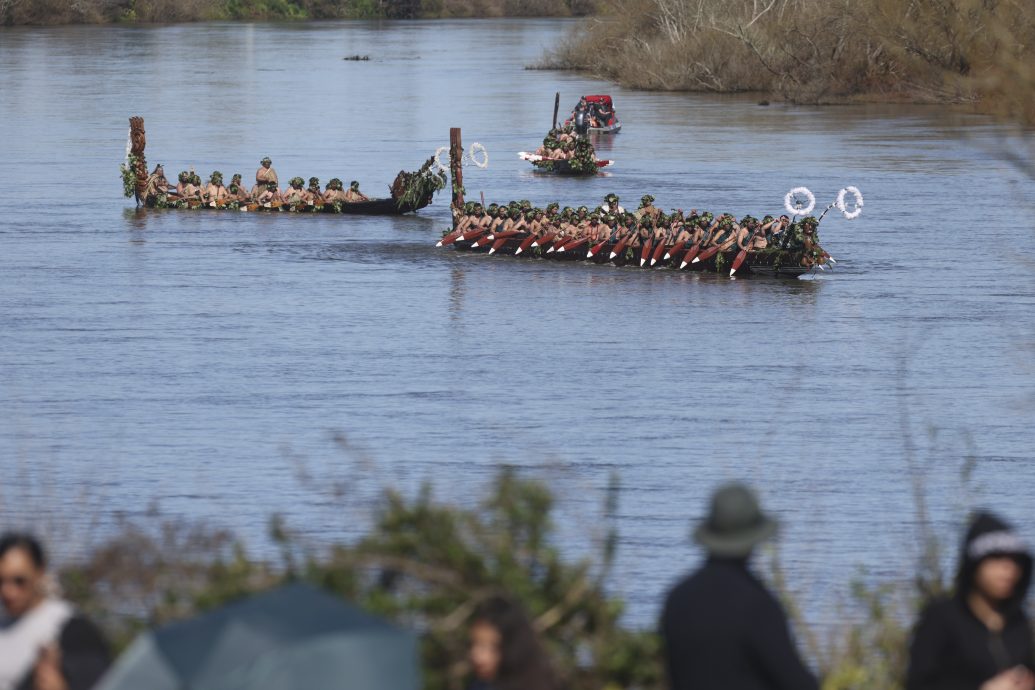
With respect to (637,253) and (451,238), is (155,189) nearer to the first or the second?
(451,238)

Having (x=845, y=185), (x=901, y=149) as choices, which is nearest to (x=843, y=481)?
(x=845, y=185)

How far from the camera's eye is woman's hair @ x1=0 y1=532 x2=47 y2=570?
24.8ft

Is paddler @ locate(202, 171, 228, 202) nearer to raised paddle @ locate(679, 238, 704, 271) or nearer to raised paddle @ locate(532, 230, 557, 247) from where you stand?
raised paddle @ locate(532, 230, 557, 247)

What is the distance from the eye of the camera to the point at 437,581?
324 inches

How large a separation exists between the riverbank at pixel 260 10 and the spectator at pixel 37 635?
142002 mm

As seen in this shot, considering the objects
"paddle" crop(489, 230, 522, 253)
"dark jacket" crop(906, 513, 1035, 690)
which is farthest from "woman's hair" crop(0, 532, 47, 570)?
"paddle" crop(489, 230, 522, 253)

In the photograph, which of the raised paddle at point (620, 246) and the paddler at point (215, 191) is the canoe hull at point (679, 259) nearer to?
the raised paddle at point (620, 246)

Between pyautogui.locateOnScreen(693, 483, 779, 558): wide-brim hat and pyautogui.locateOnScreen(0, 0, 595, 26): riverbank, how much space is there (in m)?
143

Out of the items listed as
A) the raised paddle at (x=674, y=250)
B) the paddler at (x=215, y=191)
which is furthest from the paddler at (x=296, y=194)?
the raised paddle at (x=674, y=250)

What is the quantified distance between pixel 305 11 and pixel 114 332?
5637 inches

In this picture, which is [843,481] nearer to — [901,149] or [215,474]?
[215,474]

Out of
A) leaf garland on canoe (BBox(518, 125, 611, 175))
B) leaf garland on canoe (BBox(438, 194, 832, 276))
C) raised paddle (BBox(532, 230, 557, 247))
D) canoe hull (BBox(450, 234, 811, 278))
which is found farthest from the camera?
leaf garland on canoe (BBox(518, 125, 611, 175))

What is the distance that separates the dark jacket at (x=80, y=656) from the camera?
24.5ft

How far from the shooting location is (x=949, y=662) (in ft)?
23.3
